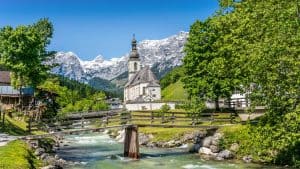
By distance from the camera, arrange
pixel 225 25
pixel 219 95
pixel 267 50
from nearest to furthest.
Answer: pixel 267 50
pixel 225 25
pixel 219 95

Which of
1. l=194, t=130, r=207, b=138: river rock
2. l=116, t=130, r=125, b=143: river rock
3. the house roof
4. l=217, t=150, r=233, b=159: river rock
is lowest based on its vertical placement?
l=217, t=150, r=233, b=159: river rock

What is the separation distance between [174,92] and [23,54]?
11143cm

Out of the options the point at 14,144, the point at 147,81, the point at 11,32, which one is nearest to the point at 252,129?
the point at 14,144

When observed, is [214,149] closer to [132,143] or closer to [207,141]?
[207,141]

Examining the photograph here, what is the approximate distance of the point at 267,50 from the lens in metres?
33.8

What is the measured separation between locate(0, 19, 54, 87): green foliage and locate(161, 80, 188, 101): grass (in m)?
92.0

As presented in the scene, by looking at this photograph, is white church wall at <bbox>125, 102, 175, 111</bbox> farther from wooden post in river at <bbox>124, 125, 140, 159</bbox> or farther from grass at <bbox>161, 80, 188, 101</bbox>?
wooden post in river at <bbox>124, 125, 140, 159</bbox>

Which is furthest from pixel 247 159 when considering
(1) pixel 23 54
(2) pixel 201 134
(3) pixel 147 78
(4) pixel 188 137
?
(3) pixel 147 78

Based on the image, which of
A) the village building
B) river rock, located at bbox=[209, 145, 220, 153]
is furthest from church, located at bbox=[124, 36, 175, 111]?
river rock, located at bbox=[209, 145, 220, 153]

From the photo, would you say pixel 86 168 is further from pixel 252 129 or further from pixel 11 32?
pixel 11 32

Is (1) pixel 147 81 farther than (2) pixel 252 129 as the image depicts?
Yes

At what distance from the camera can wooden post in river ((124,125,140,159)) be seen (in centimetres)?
5075

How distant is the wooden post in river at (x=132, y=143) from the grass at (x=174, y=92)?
109m

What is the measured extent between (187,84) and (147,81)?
104109mm
